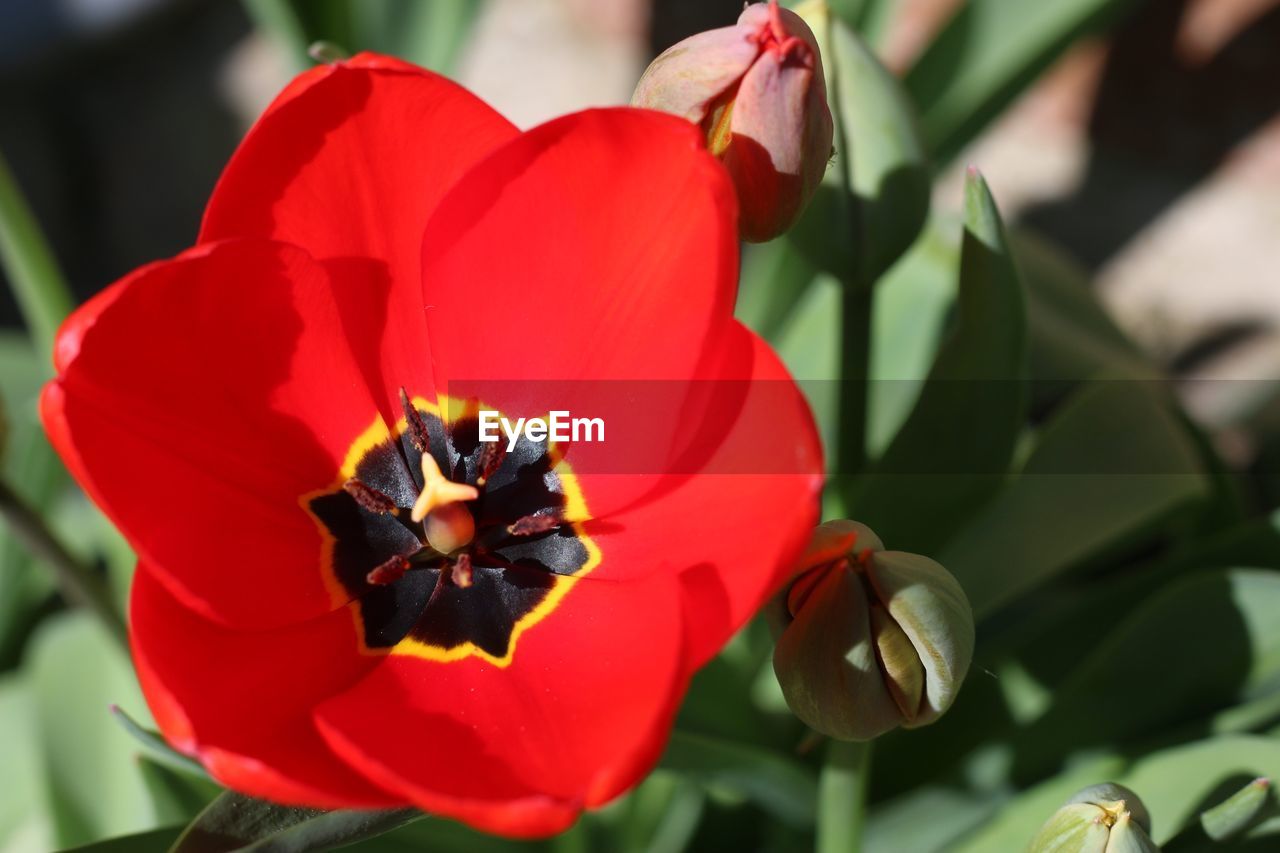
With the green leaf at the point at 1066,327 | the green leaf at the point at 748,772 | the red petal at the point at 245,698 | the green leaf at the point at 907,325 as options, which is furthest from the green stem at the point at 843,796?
A: the green leaf at the point at 1066,327

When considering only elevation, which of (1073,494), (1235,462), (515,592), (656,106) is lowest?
(1235,462)

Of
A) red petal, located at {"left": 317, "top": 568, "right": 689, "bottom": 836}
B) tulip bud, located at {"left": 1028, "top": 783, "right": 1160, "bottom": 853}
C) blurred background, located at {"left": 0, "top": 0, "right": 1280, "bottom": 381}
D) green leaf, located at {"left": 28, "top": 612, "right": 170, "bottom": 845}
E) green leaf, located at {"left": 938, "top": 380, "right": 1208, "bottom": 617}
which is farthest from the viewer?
blurred background, located at {"left": 0, "top": 0, "right": 1280, "bottom": 381}

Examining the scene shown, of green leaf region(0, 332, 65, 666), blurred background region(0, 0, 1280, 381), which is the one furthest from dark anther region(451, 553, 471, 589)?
blurred background region(0, 0, 1280, 381)

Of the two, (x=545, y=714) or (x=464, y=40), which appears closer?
(x=545, y=714)

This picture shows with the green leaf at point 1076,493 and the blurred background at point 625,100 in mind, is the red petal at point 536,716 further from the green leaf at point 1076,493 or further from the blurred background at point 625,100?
the green leaf at point 1076,493

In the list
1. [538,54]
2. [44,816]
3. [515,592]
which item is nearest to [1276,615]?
[515,592]

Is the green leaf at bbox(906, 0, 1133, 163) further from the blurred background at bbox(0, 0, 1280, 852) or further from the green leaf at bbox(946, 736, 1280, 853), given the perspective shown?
the green leaf at bbox(946, 736, 1280, 853)

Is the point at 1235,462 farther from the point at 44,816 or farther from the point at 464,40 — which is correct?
the point at 44,816
